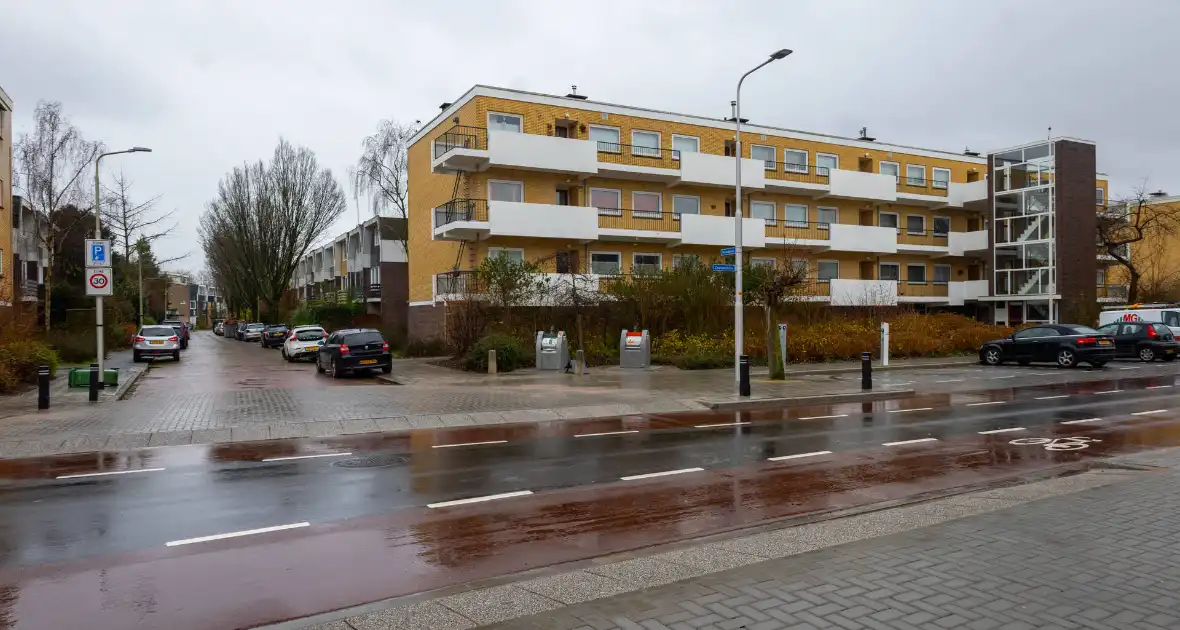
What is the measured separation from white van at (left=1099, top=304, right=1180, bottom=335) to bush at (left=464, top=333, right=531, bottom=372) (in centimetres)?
2433

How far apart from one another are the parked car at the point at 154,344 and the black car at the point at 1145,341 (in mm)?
37771

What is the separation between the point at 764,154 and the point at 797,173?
6.46ft

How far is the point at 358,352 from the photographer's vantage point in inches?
955

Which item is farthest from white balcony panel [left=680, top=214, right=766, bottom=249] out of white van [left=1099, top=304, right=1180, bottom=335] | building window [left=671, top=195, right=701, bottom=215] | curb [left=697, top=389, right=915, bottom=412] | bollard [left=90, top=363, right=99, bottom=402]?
bollard [left=90, top=363, right=99, bottom=402]

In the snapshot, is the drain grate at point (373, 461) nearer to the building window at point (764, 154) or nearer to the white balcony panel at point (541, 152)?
the white balcony panel at point (541, 152)

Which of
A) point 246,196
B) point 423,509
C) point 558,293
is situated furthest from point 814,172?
point 246,196

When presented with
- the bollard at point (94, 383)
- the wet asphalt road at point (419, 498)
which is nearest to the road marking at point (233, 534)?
the wet asphalt road at point (419, 498)

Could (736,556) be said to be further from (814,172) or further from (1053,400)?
(814,172)

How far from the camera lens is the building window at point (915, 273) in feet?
147

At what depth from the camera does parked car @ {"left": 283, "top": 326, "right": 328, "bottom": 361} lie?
33.0m

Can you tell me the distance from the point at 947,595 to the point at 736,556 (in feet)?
4.70

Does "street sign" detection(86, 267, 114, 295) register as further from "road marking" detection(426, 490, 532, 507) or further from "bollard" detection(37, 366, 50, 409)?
"road marking" detection(426, 490, 532, 507)

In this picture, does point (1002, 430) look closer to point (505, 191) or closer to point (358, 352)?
point (358, 352)

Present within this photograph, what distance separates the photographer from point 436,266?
37281 mm
